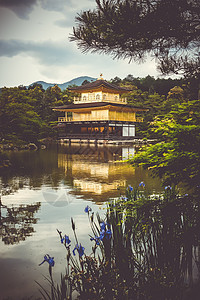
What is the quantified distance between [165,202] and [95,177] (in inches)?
252

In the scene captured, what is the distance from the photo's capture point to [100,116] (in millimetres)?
31281

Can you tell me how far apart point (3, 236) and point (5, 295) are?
1.44 m

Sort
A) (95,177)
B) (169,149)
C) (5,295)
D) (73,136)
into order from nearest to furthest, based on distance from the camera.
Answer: (5,295), (169,149), (95,177), (73,136)

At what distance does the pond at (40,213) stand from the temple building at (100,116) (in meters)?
19.8

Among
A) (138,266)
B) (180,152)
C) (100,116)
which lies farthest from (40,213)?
(100,116)

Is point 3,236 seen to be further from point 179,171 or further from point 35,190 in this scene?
point 35,190

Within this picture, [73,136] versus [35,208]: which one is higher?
[73,136]

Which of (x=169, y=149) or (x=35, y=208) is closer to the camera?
(x=169, y=149)

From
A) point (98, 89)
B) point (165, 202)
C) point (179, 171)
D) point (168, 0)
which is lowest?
point (165, 202)

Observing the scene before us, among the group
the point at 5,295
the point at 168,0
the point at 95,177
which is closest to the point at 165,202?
the point at 5,295

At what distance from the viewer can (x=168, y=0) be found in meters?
3.38

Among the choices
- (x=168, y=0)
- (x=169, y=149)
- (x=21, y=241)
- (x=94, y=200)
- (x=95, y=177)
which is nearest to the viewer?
(x=169, y=149)

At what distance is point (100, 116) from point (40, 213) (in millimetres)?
26566

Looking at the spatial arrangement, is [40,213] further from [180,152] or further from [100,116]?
[100,116]
